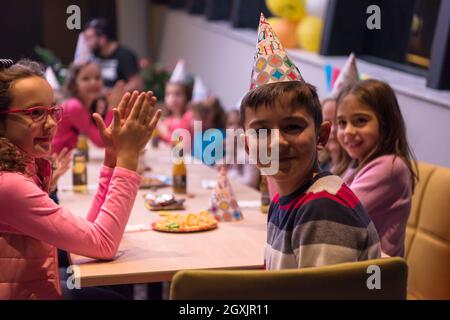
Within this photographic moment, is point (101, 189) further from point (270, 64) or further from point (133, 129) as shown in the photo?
point (270, 64)

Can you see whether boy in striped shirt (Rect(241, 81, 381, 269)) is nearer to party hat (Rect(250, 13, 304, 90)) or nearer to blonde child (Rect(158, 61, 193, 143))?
party hat (Rect(250, 13, 304, 90))

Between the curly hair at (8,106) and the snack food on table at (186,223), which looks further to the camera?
the snack food on table at (186,223)

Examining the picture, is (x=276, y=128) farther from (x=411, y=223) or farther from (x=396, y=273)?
(x=411, y=223)

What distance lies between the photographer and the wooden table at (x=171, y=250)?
2.05 metres

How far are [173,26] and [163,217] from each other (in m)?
6.53

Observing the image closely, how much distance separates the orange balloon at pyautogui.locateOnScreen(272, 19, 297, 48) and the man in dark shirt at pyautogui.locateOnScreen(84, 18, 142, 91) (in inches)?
84.6

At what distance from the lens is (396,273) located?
153 cm

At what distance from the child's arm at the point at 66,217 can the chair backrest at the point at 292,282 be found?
63cm

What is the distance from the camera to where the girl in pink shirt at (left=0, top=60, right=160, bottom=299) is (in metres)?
1.94

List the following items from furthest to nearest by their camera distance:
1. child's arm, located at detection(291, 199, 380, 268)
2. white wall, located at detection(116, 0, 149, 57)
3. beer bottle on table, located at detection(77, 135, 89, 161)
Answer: white wall, located at detection(116, 0, 149, 57) → beer bottle on table, located at detection(77, 135, 89, 161) → child's arm, located at detection(291, 199, 380, 268)

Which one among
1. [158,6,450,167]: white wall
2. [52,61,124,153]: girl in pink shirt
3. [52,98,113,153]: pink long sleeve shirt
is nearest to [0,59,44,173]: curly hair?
[52,61,124,153]: girl in pink shirt

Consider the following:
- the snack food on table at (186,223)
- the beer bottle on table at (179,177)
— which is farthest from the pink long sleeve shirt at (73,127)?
the snack food on table at (186,223)

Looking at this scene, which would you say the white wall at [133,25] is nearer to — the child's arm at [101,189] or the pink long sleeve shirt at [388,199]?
the pink long sleeve shirt at [388,199]
